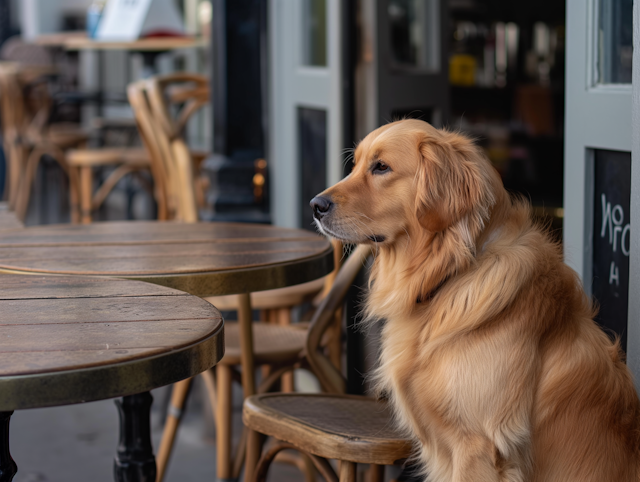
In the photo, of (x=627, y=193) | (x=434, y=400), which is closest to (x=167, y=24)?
(x=627, y=193)

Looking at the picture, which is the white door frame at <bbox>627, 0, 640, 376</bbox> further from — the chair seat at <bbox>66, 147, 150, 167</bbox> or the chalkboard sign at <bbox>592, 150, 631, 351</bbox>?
the chair seat at <bbox>66, 147, 150, 167</bbox>

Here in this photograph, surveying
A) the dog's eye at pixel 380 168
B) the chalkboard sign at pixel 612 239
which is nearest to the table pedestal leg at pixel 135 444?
the dog's eye at pixel 380 168

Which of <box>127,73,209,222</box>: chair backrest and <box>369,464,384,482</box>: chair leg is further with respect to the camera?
<box>127,73,209,222</box>: chair backrest

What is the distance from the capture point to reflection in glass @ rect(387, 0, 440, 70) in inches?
123

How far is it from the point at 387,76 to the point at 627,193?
1261 mm

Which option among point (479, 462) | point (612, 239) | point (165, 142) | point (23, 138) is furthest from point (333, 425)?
point (23, 138)

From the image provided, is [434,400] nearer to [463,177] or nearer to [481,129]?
[463,177]

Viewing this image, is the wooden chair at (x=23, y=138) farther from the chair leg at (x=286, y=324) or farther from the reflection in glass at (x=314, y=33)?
the chair leg at (x=286, y=324)

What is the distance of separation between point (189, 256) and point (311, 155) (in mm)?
1711

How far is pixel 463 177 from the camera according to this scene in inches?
61.4

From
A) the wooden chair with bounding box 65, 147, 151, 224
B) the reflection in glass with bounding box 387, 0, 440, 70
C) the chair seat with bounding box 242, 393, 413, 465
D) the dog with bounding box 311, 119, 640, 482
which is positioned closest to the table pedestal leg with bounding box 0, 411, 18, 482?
the chair seat with bounding box 242, 393, 413, 465

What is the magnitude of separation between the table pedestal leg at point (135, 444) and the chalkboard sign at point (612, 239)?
45.4 inches

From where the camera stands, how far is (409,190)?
164 cm

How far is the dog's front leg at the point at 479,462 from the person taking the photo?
143 centimetres
